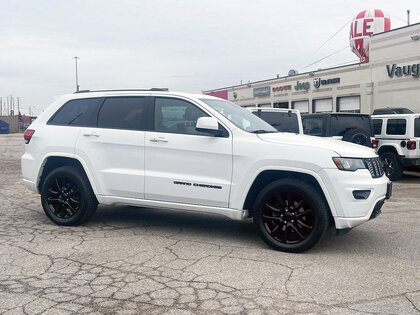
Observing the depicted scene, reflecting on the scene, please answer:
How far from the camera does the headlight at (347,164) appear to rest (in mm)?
4723

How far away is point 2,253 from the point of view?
4.84 meters

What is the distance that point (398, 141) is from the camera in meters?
12.0

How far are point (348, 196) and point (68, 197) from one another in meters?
3.70

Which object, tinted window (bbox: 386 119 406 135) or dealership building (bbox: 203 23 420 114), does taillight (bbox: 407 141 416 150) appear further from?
dealership building (bbox: 203 23 420 114)

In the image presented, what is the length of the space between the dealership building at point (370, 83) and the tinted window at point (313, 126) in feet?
45.9

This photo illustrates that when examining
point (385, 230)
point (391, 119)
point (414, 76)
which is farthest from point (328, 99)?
point (385, 230)

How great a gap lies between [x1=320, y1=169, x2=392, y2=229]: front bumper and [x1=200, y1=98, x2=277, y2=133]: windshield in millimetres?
1143

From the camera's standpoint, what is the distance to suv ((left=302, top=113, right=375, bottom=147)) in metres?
10.8

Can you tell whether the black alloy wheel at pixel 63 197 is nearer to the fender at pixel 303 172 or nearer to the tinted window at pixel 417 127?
the fender at pixel 303 172

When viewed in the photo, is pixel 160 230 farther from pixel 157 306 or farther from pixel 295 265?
pixel 157 306

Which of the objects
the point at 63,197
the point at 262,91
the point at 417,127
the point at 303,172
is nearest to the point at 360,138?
the point at 417,127

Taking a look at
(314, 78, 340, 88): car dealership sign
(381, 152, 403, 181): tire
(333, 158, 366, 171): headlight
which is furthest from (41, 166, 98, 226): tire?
(314, 78, 340, 88): car dealership sign

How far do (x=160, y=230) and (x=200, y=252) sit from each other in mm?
1173

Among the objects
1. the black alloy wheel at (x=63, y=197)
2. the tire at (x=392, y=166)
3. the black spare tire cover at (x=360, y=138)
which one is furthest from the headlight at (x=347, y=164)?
the tire at (x=392, y=166)
